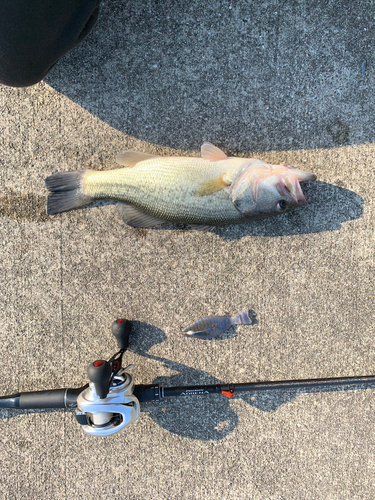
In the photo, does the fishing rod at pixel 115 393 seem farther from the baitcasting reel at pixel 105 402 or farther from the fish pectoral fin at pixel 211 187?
the fish pectoral fin at pixel 211 187

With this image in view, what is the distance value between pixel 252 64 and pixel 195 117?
512mm

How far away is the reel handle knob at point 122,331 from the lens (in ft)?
6.76

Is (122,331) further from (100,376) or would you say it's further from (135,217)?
(135,217)

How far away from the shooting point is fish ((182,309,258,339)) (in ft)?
7.13

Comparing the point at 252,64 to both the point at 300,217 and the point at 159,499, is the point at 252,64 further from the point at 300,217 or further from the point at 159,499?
the point at 159,499

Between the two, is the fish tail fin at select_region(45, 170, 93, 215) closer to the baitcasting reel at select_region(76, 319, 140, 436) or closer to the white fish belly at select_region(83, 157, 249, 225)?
the white fish belly at select_region(83, 157, 249, 225)

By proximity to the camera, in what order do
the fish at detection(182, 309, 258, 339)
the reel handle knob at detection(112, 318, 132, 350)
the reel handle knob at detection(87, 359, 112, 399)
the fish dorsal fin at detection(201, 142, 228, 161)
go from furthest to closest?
the fish at detection(182, 309, 258, 339) → the reel handle knob at detection(112, 318, 132, 350) → the fish dorsal fin at detection(201, 142, 228, 161) → the reel handle knob at detection(87, 359, 112, 399)

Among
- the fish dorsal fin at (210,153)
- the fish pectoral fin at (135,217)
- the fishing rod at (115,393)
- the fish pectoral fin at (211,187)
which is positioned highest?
the fish dorsal fin at (210,153)

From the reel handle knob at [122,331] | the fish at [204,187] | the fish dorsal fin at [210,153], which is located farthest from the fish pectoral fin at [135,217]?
the reel handle knob at [122,331]

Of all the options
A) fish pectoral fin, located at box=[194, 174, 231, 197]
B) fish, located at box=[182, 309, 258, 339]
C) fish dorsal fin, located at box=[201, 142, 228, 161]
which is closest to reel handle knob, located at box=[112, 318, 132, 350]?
fish, located at box=[182, 309, 258, 339]

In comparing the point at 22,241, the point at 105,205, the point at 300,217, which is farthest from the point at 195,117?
the point at 22,241

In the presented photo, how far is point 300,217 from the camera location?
2.12 meters

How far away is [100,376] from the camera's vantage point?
5.70 feet

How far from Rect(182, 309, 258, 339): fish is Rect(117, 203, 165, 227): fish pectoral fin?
0.80m
